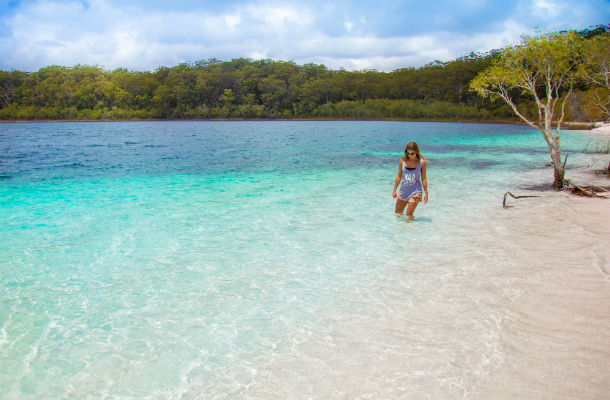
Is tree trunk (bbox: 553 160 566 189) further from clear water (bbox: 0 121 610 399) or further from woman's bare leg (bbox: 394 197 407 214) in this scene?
woman's bare leg (bbox: 394 197 407 214)

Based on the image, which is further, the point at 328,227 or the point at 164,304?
the point at 328,227

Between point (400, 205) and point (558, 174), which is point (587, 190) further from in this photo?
point (400, 205)

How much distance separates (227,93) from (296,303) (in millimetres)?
164927

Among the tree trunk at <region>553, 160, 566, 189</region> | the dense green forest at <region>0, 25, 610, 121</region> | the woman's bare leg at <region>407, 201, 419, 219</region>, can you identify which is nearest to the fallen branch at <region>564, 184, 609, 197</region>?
the tree trunk at <region>553, 160, 566, 189</region>

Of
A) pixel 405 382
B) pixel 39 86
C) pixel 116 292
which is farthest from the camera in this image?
pixel 39 86

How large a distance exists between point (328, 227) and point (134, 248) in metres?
4.87

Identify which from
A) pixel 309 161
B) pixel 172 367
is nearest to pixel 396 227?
pixel 172 367

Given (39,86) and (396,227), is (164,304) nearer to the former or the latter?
(396,227)

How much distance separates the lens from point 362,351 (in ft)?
15.6

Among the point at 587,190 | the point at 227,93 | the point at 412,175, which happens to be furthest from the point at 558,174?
the point at 227,93

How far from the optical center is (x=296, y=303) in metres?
6.09

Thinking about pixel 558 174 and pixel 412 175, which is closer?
pixel 412 175

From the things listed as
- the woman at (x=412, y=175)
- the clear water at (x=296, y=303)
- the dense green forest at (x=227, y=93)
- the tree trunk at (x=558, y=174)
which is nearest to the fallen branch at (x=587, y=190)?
the tree trunk at (x=558, y=174)

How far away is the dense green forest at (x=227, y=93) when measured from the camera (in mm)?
135375
